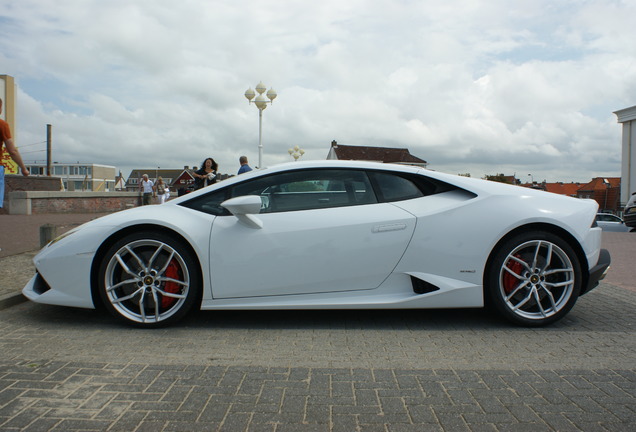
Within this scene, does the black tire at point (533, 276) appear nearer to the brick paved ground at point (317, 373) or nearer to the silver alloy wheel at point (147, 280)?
the brick paved ground at point (317, 373)

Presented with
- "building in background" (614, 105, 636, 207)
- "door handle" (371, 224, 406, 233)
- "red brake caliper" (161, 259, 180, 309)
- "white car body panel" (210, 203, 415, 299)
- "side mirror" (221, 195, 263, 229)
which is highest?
"building in background" (614, 105, 636, 207)

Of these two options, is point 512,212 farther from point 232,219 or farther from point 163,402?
point 163,402

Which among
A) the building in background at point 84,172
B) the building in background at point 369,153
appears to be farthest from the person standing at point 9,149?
the building in background at point 84,172

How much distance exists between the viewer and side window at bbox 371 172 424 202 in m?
4.01

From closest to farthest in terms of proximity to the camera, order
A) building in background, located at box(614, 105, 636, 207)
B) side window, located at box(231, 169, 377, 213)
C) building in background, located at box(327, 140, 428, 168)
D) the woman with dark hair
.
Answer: side window, located at box(231, 169, 377, 213) → the woman with dark hair → building in background, located at box(614, 105, 636, 207) → building in background, located at box(327, 140, 428, 168)

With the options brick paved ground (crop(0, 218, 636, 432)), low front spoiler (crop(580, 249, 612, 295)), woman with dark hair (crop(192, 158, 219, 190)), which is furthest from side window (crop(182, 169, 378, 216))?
woman with dark hair (crop(192, 158, 219, 190))

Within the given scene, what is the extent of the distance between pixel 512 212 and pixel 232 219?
7.07 ft

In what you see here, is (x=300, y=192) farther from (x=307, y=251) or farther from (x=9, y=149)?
(x=9, y=149)

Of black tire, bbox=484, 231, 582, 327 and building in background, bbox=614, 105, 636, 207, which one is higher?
building in background, bbox=614, 105, 636, 207

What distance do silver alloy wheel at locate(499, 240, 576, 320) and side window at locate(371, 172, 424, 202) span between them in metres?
0.88

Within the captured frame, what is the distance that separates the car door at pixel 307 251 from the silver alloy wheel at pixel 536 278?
865 millimetres

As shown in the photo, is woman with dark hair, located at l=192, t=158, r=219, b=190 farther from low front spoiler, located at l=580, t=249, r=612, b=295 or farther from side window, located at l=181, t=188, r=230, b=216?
low front spoiler, located at l=580, t=249, r=612, b=295

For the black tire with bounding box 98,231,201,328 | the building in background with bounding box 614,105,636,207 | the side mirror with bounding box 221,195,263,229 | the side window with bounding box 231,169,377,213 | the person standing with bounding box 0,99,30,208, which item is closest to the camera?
the side mirror with bounding box 221,195,263,229

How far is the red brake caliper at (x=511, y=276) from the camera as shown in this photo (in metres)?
3.91
